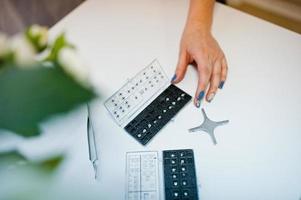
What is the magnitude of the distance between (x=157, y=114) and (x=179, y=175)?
0.15 m

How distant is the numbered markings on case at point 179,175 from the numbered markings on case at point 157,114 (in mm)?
59

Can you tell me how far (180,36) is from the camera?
0.84 m

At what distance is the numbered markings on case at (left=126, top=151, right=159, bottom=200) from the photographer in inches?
22.9

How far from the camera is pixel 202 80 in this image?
29.0 inches

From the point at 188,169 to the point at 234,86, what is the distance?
9.5 inches

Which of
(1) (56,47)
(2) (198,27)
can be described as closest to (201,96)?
(2) (198,27)

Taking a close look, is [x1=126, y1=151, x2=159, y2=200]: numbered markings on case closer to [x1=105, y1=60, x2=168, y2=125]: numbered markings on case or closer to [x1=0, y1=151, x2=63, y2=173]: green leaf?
[x1=105, y1=60, x2=168, y2=125]: numbered markings on case

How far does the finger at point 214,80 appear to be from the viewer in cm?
72

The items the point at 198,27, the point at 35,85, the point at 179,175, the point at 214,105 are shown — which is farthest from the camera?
the point at 198,27

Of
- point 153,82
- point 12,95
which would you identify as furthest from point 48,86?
point 153,82

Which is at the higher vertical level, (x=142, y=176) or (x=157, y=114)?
(x=157, y=114)

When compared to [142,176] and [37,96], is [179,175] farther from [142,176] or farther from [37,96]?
[37,96]

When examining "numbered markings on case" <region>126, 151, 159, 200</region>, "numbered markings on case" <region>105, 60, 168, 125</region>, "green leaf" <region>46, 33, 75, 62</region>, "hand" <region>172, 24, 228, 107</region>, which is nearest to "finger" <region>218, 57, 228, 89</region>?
"hand" <region>172, 24, 228, 107</region>

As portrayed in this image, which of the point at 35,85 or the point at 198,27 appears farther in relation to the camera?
the point at 198,27
